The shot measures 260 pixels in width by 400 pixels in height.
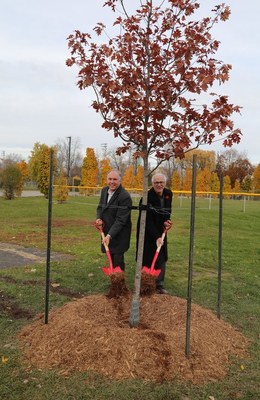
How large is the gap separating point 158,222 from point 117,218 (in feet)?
2.74

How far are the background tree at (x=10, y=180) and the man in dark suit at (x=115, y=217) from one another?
22.8 metres

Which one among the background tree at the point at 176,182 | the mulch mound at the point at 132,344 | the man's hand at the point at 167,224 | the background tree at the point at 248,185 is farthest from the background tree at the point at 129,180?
the mulch mound at the point at 132,344

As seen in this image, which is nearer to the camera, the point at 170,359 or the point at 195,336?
the point at 170,359

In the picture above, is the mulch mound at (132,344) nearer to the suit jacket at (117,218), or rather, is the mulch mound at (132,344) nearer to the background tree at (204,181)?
the suit jacket at (117,218)

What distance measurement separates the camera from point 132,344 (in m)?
3.62

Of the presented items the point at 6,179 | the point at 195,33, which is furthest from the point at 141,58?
the point at 6,179

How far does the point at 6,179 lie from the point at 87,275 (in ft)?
71.6

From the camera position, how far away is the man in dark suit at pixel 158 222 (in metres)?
5.53

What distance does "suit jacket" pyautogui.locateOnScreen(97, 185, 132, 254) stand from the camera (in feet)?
16.9

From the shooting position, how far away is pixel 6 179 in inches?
1060

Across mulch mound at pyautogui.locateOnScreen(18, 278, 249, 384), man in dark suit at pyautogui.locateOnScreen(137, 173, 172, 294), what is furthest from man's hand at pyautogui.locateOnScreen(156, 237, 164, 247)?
mulch mound at pyautogui.locateOnScreen(18, 278, 249, 384)

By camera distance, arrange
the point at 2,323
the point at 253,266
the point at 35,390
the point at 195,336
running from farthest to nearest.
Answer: the point at 253,266 → the point at 2,323 → the point at 195,336 → the point at 35,390

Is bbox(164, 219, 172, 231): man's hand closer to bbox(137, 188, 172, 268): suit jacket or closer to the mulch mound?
bbox(137, 188, 172, 268): suit jacket

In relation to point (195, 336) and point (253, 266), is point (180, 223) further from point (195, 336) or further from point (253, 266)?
point (195, 336)
